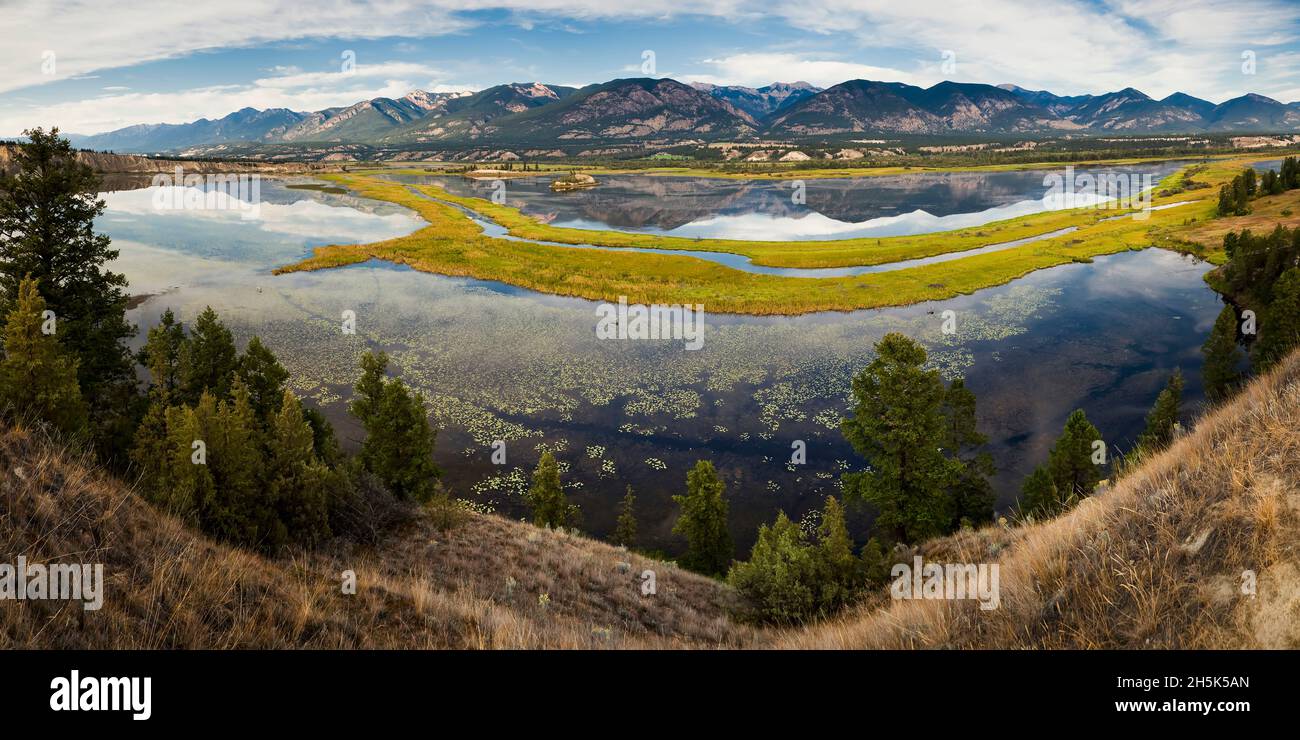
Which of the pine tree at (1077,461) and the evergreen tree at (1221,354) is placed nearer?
the pine tree at (1077,461)

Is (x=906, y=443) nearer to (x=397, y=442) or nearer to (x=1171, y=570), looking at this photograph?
(x=1171, y=570)

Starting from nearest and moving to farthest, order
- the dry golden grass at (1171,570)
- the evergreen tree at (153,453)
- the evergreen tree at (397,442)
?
1. the dry golden grass at (1171,570)
2. the evergreen tree at (153,453)
3. the evergreen tree at (397,442)

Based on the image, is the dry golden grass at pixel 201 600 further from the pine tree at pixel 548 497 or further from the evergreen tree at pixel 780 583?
the pine tree at pixel 548 497

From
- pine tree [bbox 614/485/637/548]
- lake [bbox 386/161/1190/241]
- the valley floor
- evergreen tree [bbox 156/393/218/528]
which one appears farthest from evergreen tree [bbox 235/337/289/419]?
lake [bbox 386/161/1190/241]

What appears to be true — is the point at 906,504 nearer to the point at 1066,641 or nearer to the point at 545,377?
the point at 1066,641

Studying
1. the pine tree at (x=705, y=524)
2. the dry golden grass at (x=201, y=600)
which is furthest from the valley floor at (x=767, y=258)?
the dry golden grass at (x=201, y=600)

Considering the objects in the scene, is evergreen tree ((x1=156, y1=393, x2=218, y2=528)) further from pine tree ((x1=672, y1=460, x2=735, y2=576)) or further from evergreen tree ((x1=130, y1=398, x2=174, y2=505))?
pine tree ((x1=672, y1=460, x2=735, y2=576))

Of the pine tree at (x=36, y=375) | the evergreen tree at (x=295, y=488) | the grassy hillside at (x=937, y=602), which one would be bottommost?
the evergreen tree at (x=295, y=488)
